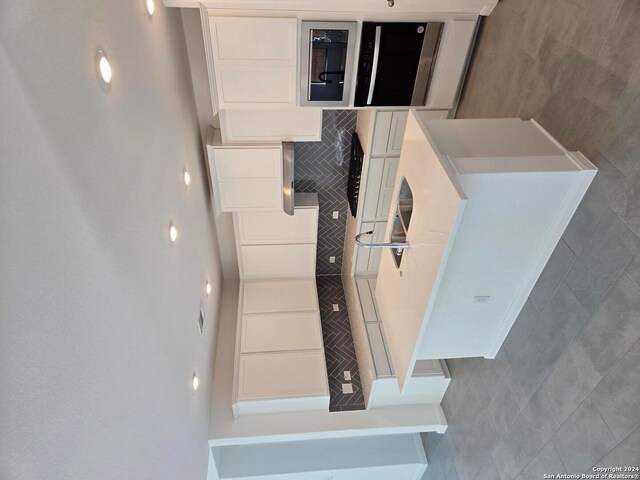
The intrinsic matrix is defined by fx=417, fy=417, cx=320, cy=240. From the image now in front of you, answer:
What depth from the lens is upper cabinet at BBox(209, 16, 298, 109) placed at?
2164 millimetres

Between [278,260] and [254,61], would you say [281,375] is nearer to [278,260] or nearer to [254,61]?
[278,260]

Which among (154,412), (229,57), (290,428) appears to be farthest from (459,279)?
(290,428)

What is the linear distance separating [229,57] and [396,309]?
162 centimetres

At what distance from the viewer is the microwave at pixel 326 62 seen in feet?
7.25

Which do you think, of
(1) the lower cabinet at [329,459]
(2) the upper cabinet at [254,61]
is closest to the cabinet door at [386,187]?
(2) the upper cabinet at [254,61]

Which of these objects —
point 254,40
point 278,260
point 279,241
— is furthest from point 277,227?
point 254,40

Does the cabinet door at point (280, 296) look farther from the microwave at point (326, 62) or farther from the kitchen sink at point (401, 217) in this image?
the microwave at point (326, 62)

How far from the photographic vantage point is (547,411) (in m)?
1.87

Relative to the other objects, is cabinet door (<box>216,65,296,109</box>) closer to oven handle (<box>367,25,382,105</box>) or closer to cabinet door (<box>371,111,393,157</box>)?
oven handle (<box>367,25,382,105</box>)

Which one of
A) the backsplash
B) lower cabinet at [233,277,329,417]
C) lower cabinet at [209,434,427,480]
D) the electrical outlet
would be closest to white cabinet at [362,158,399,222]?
the backsplash

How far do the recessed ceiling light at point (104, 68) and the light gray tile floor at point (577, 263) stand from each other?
171 centimetres

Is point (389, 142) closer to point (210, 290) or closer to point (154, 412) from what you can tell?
point (210, 290)

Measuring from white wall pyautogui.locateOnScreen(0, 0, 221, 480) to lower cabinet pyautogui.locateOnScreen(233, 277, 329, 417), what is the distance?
98 centimetres

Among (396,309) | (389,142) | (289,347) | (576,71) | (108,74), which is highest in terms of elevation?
(389,142)
